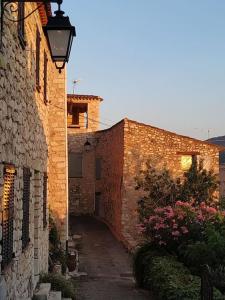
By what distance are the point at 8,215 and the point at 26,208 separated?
69.1 inches

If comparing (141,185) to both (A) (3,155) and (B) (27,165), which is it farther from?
(A) (3,155)

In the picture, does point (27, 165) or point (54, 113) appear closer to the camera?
point (27, 165)

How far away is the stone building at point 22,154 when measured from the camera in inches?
237

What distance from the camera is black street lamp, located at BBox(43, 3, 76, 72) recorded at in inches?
218

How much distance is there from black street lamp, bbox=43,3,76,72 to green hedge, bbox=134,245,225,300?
4824 mm

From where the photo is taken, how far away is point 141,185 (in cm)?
1986

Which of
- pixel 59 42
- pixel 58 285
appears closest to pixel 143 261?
pixel 58 285

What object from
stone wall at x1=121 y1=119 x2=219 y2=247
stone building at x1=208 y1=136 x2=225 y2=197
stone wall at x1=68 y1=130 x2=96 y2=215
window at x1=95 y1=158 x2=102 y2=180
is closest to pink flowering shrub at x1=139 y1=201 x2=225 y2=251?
stone wall at x1=121 y1=119 x2=219 y2=247

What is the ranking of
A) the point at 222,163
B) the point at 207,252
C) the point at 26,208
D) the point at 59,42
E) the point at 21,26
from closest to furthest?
the point at 59,42 < the point at 21,26 < the point at 26,208 < the point at 207,252 < the point at 222,163

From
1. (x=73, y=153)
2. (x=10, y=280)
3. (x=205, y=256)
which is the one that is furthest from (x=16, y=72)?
(x=73, y=153)

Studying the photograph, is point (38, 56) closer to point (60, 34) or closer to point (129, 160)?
point (60, 34)

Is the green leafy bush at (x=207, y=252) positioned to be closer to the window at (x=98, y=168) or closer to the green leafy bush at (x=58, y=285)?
the green leafy bush at (x=58, y=285)

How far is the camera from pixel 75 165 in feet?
97.2

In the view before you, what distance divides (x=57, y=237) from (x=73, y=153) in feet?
49.5
